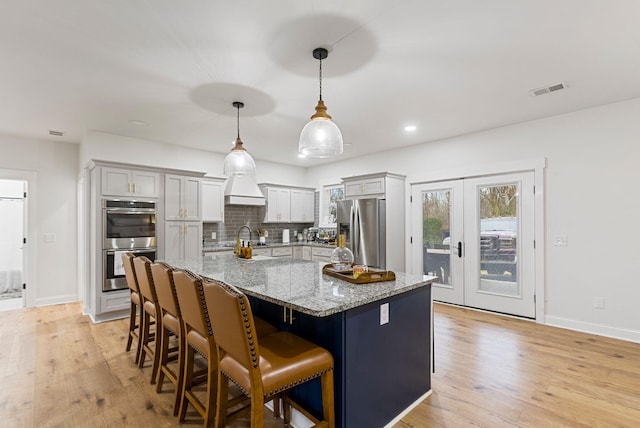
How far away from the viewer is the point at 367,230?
5348mm

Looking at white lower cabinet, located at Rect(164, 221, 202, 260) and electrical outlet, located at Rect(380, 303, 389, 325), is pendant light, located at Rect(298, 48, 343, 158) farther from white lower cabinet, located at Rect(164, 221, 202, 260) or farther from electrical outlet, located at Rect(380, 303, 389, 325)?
white lower cabinet, located at Rect(164, 221, 202, 260)

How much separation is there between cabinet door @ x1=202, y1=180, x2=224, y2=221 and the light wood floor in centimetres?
235

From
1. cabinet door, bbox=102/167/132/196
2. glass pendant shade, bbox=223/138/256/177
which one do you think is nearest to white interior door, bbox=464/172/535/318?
glass pendant shade, bbox=223/138/256/177

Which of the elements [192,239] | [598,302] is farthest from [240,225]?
[598,302]

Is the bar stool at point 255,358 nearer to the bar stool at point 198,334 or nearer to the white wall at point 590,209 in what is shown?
the bar stool at point 198,334

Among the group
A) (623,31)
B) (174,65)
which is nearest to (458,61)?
(623,31)

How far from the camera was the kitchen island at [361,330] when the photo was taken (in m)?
1.81

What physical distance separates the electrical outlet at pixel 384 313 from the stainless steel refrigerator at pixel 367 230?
3195mm

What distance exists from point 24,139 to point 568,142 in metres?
7.69

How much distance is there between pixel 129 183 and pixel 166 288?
9.91ft

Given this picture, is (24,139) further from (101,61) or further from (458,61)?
(458,61)

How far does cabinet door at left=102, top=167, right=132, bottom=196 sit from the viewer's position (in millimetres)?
4367

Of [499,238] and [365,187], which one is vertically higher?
[365,187]

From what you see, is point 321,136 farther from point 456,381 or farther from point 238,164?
point 456,381
